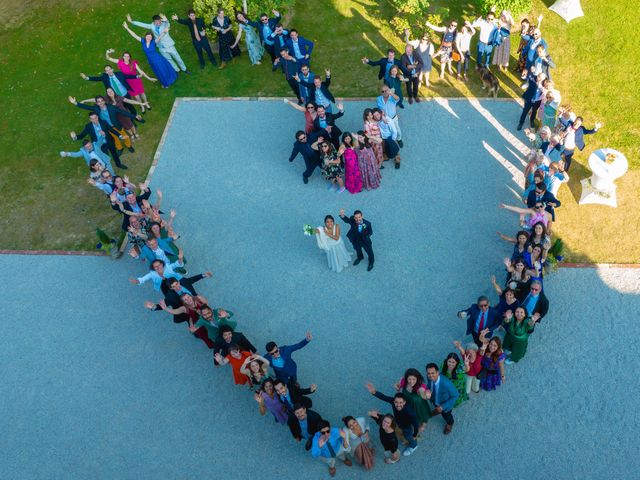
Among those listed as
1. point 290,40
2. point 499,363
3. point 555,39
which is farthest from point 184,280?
point 555,39

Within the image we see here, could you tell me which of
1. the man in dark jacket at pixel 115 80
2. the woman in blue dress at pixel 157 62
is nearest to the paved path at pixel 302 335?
the man in dark jacket at pixel 115 80

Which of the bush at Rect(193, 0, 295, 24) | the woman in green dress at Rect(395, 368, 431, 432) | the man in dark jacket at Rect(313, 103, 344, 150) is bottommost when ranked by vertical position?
the woman in green dress at Rect(395, 368, 431, 432)

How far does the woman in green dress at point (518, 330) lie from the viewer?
8500 mm

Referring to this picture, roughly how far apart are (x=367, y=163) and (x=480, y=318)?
13.9 ft

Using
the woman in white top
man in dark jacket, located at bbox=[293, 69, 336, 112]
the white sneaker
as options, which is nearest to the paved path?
the white sneaker

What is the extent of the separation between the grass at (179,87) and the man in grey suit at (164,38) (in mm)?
649

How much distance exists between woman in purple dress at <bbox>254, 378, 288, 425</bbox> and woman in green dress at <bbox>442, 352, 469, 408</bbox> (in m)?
2.54

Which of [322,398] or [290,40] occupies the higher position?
[290,40]

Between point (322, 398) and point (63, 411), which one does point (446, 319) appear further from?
point (63, 411)

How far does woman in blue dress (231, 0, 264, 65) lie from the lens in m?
14.4

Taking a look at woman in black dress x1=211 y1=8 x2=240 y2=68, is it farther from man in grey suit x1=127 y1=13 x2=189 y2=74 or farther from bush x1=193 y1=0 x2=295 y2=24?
man in grey suit x1=127 y1=13 x2=189 y2=74

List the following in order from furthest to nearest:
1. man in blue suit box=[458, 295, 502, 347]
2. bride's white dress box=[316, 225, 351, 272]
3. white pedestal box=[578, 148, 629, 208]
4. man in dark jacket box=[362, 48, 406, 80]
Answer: man in dark jacket box=[362, 48, 406, 80], white pedestal box=[578, 148, 629, 208], bride's white dress box=[316, 225, 351, 272], man in blue suit box=[458, 295, 502, 347]

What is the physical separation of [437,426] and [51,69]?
1416 centimetres

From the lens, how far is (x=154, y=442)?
29.9 feet
